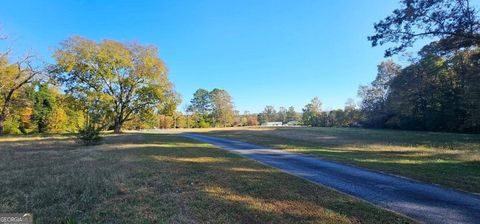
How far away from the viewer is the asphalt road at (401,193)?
5.37 meters

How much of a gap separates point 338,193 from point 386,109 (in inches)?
2160

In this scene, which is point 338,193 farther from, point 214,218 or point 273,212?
point 214,218

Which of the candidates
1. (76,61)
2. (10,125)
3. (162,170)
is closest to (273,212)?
(162,170)

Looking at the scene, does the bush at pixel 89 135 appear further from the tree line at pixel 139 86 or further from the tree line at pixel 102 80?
the tree line at pixel 102 80

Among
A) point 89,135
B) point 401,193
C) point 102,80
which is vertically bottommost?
point 401,193

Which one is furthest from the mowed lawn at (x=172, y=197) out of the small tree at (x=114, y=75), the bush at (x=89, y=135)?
the small tree at (x=114, y=75)

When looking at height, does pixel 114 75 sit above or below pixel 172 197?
above

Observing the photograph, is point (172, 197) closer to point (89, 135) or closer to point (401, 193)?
point (401, 193)

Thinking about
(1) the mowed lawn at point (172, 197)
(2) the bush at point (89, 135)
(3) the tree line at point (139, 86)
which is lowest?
(1) the mowed lawn at point (172, 197)

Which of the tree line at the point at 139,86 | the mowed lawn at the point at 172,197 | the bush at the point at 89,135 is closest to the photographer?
the mowed lawn at the point at 172,197

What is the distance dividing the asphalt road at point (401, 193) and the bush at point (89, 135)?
13.6 metres

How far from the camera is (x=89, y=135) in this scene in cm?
1816

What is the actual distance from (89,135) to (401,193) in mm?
17699

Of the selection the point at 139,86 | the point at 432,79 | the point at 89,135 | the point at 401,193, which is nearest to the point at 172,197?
the point at 401,193
